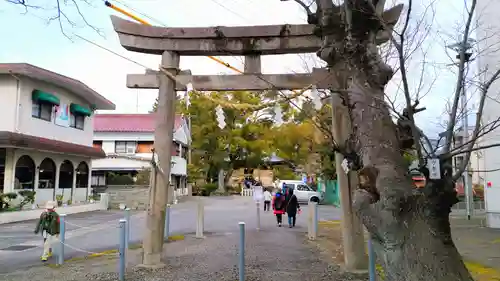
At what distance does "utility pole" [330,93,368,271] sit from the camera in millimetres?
7594

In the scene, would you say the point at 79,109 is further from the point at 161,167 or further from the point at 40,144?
the point at 161,167

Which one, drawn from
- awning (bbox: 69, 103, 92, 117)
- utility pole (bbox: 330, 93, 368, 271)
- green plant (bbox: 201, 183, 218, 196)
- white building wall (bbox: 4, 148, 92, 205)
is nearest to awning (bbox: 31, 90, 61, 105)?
awning (bbox: 69, 103, 92, 117)

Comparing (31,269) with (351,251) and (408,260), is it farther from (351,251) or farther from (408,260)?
(408,260)

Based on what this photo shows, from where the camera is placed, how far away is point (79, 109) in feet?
80.3

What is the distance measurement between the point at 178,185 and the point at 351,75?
118 ft

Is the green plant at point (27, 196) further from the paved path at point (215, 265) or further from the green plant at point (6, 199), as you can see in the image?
the paved path at point (215, 265)

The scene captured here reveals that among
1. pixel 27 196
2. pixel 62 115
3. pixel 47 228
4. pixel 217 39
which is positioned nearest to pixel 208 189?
pixel 62 115

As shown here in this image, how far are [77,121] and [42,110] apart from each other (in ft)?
13.2

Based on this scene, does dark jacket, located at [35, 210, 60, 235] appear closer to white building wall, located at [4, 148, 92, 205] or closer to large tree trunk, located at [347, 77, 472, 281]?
large tree trunk, located at [347, 77, 472, 281]

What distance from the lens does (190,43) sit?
28.5ft

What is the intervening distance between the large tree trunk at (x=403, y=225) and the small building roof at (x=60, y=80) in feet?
62.5

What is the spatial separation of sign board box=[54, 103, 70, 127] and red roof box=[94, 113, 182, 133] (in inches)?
386

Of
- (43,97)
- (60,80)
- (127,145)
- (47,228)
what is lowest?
(47,228)

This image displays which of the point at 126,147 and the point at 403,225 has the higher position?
the point at 126,147
